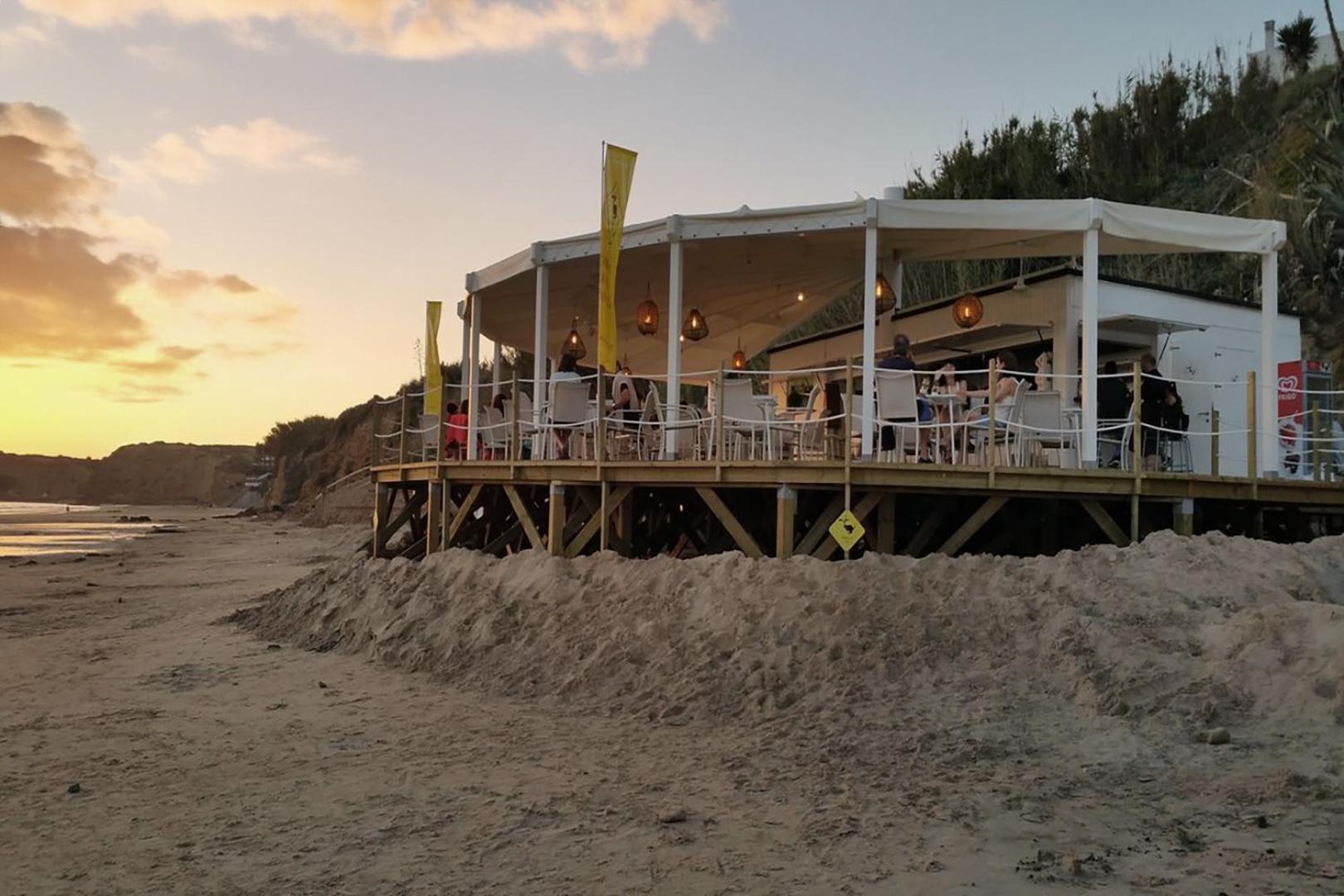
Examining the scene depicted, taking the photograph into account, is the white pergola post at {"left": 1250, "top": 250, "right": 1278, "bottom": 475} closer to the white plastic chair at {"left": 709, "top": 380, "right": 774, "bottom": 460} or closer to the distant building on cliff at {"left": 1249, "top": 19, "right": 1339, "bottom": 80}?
the white plastic chair at {"left": 709, "top": 380, "right": 774, "bottom": 460}

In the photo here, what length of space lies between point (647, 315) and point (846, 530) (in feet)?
18.5

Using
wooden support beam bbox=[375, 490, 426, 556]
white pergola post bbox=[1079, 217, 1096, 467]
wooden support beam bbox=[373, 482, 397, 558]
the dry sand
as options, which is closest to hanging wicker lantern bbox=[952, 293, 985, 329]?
white pergola post bbox=[1079, 217, 1096, 467]

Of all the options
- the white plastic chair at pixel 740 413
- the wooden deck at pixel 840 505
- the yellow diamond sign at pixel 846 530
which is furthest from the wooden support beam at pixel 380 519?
the yellow diamond sign at pixel 846 530

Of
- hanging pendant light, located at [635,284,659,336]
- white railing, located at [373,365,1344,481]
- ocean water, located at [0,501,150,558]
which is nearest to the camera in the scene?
white railing, located at [373,365,1344,481]

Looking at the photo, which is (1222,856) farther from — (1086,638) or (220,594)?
(220,594)

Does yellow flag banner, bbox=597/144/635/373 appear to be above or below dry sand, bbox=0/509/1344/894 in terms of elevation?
above

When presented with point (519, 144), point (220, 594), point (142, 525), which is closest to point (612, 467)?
point (519, 144)

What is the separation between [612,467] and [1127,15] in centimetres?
2926

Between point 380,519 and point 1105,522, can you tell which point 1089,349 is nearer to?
point 1105,522

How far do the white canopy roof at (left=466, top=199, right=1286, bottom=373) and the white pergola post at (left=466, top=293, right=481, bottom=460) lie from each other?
0.73 ft

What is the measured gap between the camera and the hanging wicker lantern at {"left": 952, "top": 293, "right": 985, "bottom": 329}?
12.1 metres

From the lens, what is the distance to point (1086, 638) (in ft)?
21.9

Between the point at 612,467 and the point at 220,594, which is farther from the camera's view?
the point at 220,594

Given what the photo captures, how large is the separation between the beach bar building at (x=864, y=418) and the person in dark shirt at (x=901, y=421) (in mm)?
74
